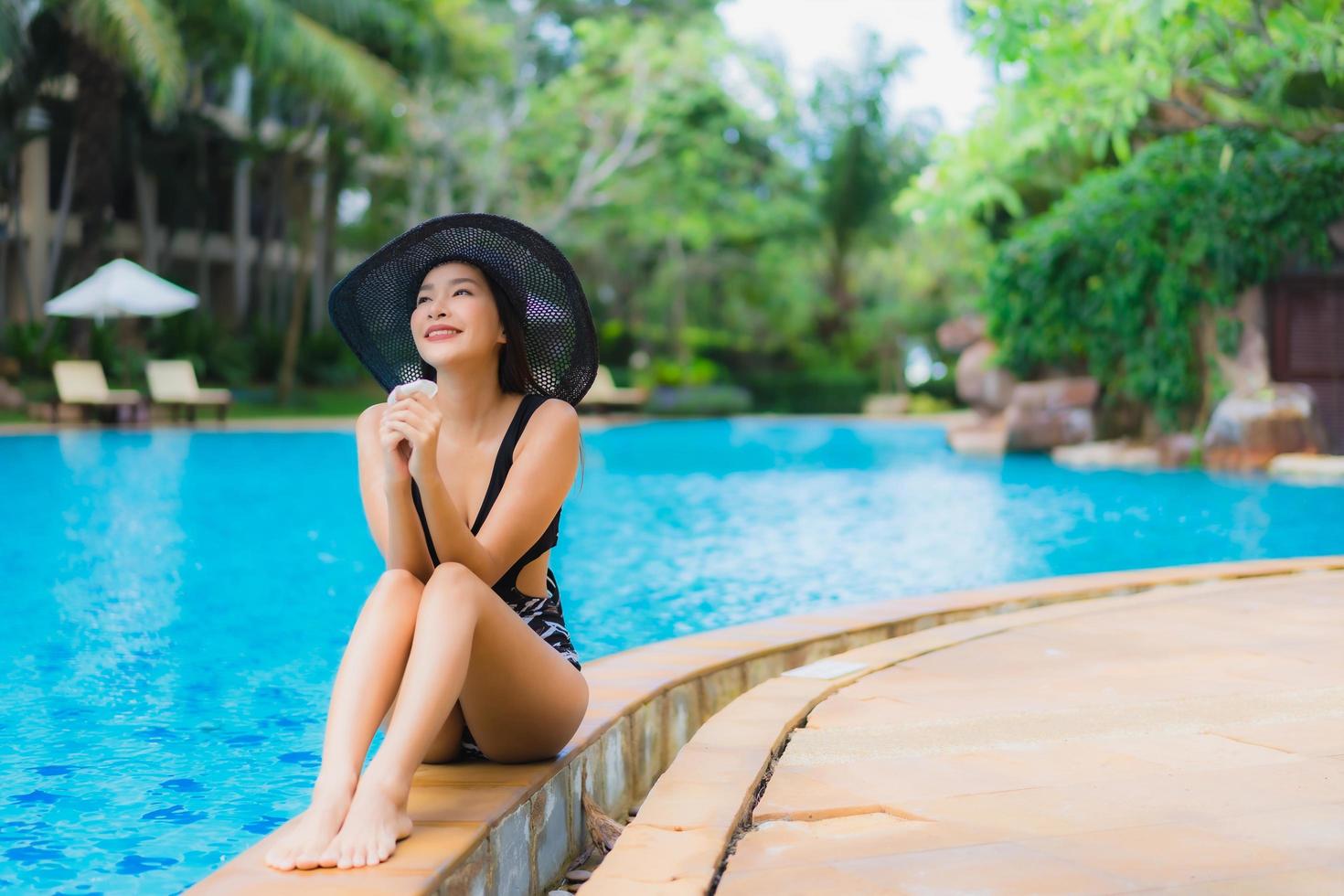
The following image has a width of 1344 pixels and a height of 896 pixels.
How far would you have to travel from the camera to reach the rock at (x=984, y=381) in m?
18.9

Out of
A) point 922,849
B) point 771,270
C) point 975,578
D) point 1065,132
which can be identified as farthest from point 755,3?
point 922,849

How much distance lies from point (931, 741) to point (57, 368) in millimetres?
19360

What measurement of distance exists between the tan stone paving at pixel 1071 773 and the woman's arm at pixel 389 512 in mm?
784

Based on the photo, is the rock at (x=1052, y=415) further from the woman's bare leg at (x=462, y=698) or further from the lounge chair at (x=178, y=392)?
the woman's bare leg at (x=462, y=698)

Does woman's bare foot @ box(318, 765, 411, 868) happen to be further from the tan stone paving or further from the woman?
the tan stone paving

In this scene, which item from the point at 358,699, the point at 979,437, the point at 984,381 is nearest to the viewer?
the point at 358,699

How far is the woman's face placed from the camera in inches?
113

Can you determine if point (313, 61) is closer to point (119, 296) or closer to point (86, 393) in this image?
point (119, 296)

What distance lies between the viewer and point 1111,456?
52.9 feet

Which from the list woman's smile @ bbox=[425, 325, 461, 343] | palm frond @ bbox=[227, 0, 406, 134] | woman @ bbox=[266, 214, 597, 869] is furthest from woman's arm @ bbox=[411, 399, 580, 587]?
palm frond @ bbox=[227, 0, 406, 134]

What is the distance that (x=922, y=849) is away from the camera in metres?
2.34

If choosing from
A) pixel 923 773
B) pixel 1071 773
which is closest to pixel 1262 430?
pixel 1071 773

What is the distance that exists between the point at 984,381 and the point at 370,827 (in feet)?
57.7

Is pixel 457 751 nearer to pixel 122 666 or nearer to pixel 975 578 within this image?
pixel 122 666
